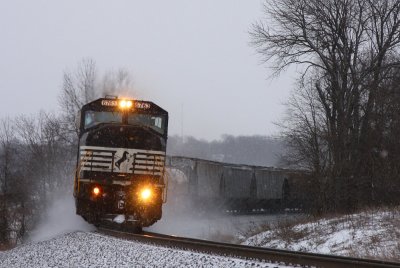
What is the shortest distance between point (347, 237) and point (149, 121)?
6570 mm

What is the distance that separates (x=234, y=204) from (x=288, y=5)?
12.2 m

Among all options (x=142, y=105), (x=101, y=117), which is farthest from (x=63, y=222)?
(x=142, y=105)

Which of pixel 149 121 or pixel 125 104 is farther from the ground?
pixel 125 104

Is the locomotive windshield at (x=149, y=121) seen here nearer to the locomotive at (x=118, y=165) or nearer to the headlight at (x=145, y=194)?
the locomotive at (x=118, y=165)

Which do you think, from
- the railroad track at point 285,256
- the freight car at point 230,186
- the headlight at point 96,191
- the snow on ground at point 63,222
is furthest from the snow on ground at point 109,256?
the freight car at point 230,186

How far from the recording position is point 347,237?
12.2 meters

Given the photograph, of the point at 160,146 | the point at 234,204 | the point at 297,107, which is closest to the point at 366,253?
the point at 160,146

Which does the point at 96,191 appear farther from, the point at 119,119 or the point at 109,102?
the point at 109,102

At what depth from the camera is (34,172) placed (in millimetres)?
48125

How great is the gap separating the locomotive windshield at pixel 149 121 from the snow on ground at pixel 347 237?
15.0 feet

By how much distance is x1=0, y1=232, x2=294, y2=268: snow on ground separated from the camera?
8.52 meters

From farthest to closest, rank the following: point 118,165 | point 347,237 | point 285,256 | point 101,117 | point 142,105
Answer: point 142,105
point 101,117
point 118,165
point 347,237
point 285,256

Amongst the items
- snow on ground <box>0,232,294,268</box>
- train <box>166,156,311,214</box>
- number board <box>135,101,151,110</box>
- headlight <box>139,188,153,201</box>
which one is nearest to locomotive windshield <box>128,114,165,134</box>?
number board <box>135,101,151,110</box>

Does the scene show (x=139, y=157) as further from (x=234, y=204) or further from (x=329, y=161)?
(x=234, y=204)
